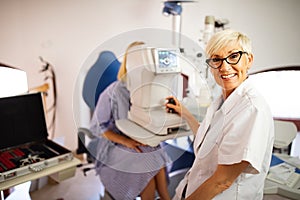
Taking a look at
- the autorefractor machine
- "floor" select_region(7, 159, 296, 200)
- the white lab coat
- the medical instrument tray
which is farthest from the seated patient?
"floor" select_region(7, 159, 296, 200)

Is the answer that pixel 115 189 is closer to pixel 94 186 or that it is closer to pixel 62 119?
pixel 94 186

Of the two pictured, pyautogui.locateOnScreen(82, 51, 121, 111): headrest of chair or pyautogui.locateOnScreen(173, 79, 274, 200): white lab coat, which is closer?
pyautogui.locateOnScreen(173, 79, 274, 200): white lab coat

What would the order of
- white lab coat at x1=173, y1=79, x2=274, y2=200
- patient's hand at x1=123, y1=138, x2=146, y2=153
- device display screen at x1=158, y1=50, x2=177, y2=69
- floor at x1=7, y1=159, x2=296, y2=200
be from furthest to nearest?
floor at x1=7, y1=159, x2=296, y2=200
patient's hand at x1=123, y1=138, x2=146, y2=153
device display screen at x1=158, y1=50, x2=177, y2=69
white lab coat at x1=173, y1=79, x2=274, y2=200

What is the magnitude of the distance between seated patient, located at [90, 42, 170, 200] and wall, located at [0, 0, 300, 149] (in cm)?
22

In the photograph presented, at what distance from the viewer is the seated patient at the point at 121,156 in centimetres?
154

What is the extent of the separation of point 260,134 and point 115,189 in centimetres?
109

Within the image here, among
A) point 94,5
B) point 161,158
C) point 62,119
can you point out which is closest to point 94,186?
point 62,119

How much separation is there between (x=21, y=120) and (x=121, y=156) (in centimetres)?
61

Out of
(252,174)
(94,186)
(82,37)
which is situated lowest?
(94,186)

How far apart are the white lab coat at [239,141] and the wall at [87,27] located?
0.77 meters

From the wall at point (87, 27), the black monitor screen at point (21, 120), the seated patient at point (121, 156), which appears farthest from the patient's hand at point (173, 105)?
the black monitor screen at point (21, 120)

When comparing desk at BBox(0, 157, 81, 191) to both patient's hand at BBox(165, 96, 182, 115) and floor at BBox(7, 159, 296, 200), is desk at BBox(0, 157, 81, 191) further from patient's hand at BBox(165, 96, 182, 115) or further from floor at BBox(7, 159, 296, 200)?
floor at BBox(7, 159, 296, 200)

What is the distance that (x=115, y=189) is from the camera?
1657mm

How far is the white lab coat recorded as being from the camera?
0.87 m
